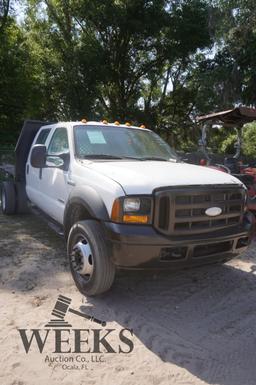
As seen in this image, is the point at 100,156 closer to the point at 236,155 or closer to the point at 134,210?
the point at 134,210

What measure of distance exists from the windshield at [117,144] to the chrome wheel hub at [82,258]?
1238 millimetres

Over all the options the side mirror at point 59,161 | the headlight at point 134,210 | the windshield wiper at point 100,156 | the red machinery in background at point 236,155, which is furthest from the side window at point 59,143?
the red machinery in background at point 236,155

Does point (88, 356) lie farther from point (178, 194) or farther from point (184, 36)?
point (184, 36)

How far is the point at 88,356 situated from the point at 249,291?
225 cm

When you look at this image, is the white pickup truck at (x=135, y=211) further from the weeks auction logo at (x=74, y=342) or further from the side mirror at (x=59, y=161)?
the weeks auction logo at (x=74, y=342)

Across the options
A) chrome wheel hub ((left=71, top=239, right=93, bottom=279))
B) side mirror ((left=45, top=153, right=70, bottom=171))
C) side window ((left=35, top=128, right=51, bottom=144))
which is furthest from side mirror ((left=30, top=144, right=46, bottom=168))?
chrome wheel hub ((left=71, top=239, right=93, bottom=279))

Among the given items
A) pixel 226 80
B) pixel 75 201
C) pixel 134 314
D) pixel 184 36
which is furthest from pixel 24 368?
pixel 184 36

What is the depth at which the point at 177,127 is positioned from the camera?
26750 mm

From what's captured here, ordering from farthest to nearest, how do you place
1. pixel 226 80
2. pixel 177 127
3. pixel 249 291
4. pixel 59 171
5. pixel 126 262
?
pixel 177 127
pixel 226 80
pixel 59 171
pixel 249 291
pixel 126 262

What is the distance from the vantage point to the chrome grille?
3.62 m

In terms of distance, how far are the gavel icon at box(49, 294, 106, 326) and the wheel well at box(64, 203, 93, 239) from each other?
88 cm

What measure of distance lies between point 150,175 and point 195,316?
1.51 metres

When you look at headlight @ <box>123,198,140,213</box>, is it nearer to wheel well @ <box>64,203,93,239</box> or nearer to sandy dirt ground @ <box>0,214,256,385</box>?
wheel well @ <box>64,203,93,239</box>

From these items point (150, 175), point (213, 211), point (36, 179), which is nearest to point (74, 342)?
point (150, 175)
